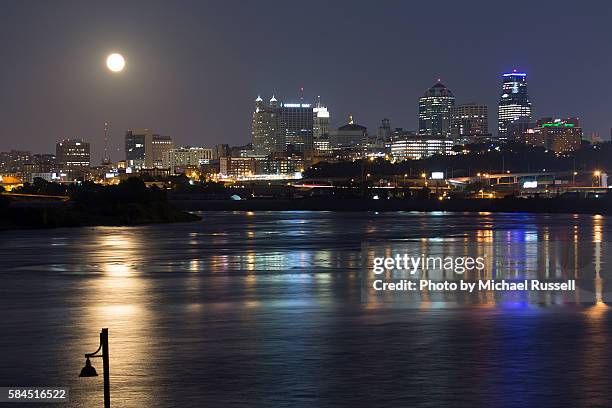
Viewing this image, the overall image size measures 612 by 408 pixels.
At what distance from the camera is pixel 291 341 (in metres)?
22.5

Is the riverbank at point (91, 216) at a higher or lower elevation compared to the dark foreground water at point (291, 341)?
higher

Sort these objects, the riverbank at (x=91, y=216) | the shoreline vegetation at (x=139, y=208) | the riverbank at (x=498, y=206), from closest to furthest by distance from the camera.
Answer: the riverbank at (x=91, y=216) < the shoreline vegetation at (x=139, y=208) < the riverbank at (x=498, y=206)

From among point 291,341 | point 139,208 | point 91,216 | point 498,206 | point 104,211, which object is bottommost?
point 498,206

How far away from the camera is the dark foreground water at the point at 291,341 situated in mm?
17250

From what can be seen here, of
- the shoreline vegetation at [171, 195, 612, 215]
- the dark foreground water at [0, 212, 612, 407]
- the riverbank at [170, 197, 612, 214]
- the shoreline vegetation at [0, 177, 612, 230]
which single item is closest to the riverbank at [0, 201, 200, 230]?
the shoreline vegetation at [0, 177, 612, 230]

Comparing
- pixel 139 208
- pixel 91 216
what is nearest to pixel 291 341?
pixel 91 216

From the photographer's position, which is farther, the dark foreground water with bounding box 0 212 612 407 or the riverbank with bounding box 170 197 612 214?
the riverbank with bounding box 170 197 612 214

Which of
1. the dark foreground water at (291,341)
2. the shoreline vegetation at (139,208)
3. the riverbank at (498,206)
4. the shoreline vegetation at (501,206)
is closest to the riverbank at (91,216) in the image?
the shoreline vegetation at (139,208)

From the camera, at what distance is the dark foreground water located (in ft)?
56.6

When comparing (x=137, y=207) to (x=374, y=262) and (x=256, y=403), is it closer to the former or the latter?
(x=374, y=262)

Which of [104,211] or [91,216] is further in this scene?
[104,211]

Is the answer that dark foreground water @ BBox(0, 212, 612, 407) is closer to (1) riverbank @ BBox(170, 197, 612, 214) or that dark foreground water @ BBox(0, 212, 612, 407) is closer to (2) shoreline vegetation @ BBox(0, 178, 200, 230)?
(2) shoreline vegetation @ BBox(0, 178, 200, 230)

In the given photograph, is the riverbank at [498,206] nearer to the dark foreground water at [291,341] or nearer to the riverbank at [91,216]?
the riverbank at [91,216]

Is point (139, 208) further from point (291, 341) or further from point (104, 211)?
point (291, 341)
